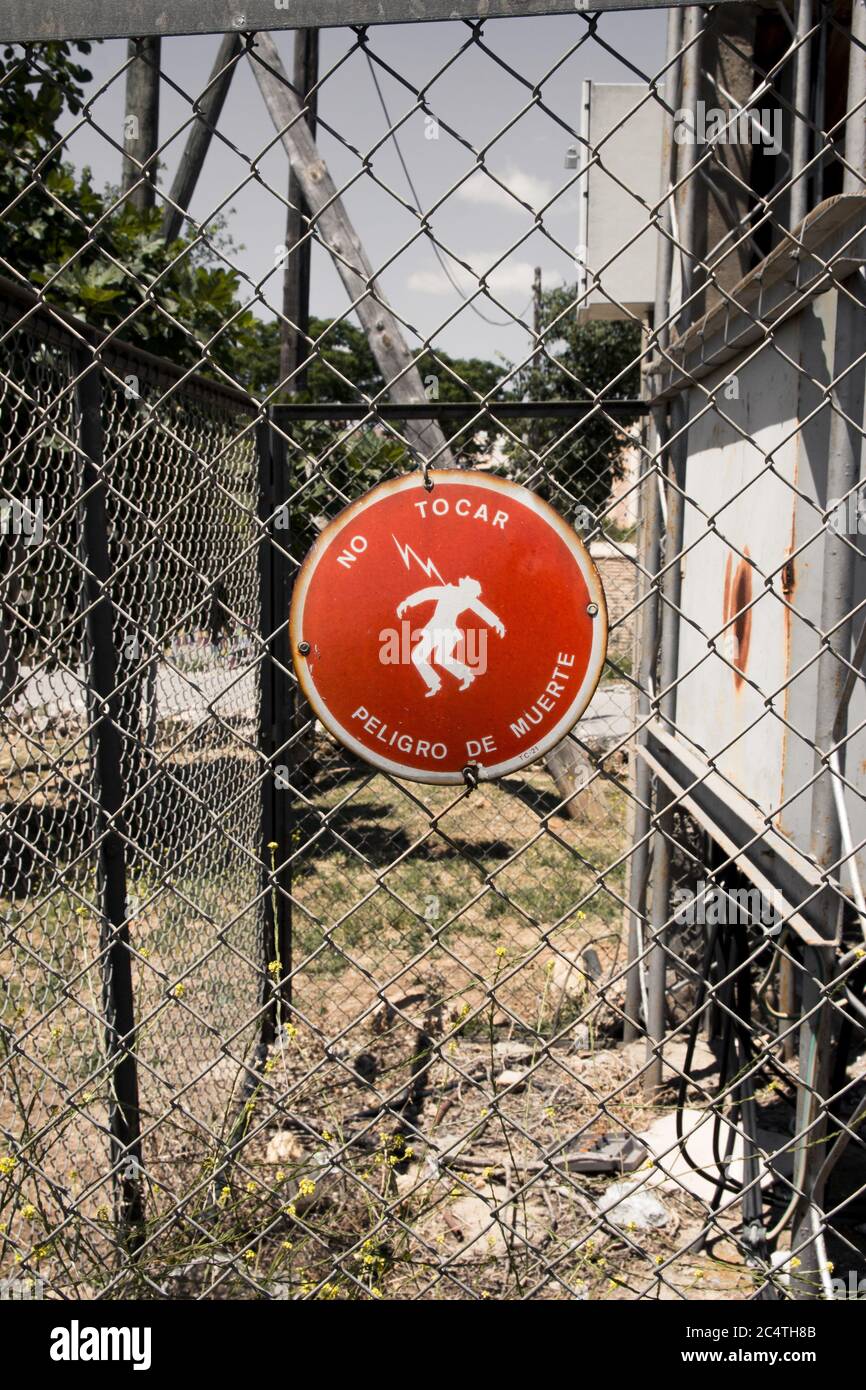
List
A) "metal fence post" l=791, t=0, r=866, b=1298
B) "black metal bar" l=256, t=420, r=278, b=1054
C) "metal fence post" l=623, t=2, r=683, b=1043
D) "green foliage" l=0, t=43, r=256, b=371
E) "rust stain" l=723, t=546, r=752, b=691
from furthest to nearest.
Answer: "green foliage" l=0, t=43, r=256, b=371 → "black metal bar" l=256, t=420, r=278, b=1054 → "metal fence post" l=623, t=2, r=683, b=1043 → "rust stain" l=723, t=546, r=752, b=691 → "metal fence post" l=791, t=0, r=866, b=1298

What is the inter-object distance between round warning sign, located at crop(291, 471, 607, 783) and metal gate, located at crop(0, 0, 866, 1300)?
99 millimetres

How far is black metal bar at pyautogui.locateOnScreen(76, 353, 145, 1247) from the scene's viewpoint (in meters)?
2.26

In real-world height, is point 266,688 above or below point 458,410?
below

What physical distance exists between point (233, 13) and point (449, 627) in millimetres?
898

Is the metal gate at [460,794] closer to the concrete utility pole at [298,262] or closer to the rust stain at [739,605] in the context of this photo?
the rust stain at [739,605]

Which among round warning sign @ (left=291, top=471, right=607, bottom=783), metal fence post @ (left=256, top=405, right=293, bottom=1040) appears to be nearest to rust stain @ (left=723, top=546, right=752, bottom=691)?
round warning sign @ (left=291, top=471, right=607, bottom=783)

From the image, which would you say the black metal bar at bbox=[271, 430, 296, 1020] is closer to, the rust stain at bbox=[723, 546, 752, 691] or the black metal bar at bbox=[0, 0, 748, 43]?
the rust stain at bbox=[723, 546, 752, 691]

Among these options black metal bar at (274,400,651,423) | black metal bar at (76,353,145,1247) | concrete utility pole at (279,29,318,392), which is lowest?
black metal bar at (76,353,145,1247)

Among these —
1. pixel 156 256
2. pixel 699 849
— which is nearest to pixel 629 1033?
pixel 699 849

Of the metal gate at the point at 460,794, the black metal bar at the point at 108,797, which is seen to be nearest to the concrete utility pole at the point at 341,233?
the metal gate at the point at 460,794

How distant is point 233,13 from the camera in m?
1.44

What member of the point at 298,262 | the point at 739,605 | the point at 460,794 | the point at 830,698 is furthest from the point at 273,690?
the point at 298,262

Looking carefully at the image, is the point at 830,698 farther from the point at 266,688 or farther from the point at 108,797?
the point at 266,688
